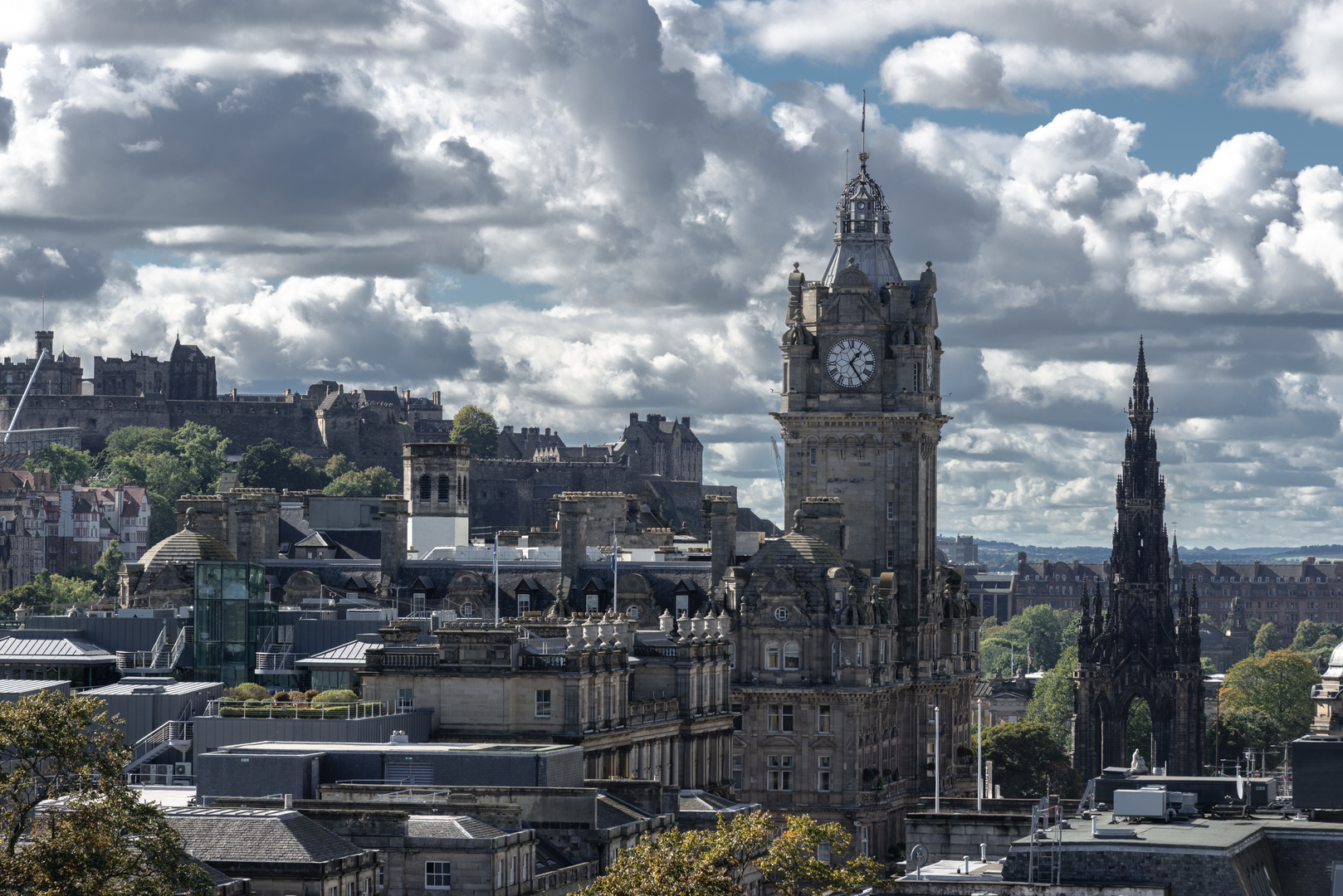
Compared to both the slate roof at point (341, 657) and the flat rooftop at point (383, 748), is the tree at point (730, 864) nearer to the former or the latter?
the flat rooftop at point (383, 748)

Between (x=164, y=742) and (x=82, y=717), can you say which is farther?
(x=164, y=742)

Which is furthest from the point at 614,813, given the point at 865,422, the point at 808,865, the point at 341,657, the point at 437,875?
the point at 865,422

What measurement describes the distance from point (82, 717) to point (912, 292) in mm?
99290

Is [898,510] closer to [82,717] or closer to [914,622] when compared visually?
[914,622]

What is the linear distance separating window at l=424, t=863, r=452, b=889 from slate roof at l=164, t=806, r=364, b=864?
8.46 feet

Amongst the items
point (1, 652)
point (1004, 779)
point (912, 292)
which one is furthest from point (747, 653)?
point (1004, 779)

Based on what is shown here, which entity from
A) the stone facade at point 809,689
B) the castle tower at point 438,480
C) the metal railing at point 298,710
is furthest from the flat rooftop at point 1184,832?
the castle tower at point 438,480

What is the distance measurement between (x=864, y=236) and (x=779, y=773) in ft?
109

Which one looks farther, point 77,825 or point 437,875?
point 437,875

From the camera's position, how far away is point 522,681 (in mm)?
101500

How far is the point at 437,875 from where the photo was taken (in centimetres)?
7350

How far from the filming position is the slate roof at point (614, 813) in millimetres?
82938

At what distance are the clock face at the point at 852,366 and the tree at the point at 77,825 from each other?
92639mm

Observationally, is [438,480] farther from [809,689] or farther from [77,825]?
[77,825]
